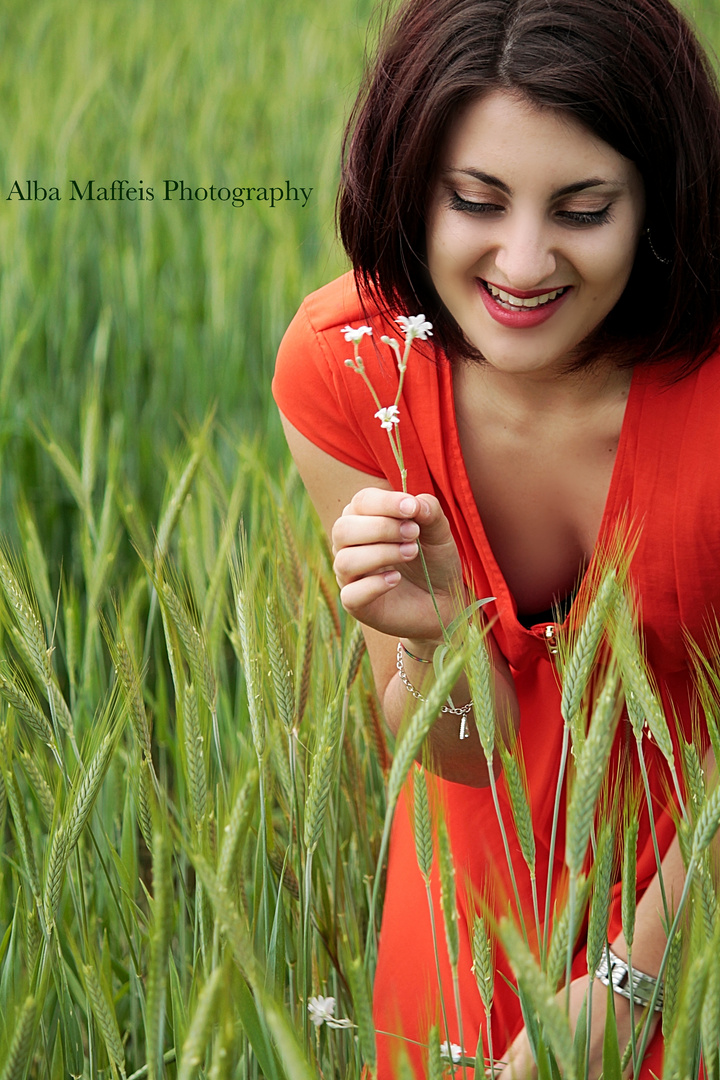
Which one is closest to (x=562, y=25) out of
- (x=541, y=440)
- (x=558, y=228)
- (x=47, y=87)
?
(x=558, y=228)

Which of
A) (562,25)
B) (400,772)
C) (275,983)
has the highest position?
(562,25)

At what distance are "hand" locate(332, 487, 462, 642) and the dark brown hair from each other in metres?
0.30

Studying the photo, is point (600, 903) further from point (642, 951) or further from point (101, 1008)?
point (642, 951)

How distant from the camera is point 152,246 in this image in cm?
226

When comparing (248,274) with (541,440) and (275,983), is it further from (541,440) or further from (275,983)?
(275,983)

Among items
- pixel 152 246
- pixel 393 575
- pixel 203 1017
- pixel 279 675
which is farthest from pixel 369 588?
pixel 152 246

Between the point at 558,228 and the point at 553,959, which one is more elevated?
the point at 558,228

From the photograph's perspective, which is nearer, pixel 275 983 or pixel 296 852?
pixel 275 983

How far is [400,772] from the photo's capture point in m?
0.67

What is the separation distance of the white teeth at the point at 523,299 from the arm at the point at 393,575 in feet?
0.72

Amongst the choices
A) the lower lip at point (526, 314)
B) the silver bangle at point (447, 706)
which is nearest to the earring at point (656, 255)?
the lower lip at point (526, 314)

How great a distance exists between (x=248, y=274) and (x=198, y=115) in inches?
35.3

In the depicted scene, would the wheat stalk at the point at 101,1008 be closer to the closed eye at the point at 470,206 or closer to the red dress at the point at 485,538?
the red dress at the point at 485,538

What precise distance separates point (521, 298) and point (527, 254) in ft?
0.20
